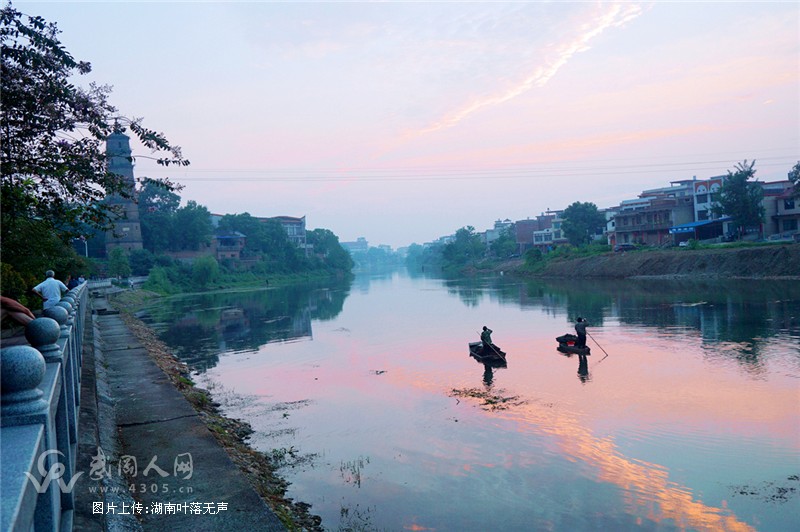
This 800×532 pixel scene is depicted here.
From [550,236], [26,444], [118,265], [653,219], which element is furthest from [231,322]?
[550,236]

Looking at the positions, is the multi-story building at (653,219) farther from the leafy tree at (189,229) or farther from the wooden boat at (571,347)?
the leafy tree at (189,229)

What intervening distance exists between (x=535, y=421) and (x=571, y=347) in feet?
26.1

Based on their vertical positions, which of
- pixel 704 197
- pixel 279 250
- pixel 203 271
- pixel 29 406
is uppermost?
pixel 704 197

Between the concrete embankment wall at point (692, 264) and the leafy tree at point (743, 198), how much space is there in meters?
5.03

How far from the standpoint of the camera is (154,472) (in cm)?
752

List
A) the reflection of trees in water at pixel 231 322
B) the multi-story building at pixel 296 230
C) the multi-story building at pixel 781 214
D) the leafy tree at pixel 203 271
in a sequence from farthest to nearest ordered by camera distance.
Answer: the multi-story building at pixel 296 230, the leafy tree at pixel 203 271, the multi-story building at pixel 781 214, the reflection of trees in water at pixel 231 322

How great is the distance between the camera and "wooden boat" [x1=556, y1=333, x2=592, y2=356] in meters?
20.0

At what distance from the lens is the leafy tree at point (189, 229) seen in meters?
77.3

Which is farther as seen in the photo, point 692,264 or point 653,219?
point 653,219

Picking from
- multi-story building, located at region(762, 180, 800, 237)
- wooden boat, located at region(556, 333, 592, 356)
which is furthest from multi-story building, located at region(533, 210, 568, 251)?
wooden boat, located at region(556, 333, 592, 356)

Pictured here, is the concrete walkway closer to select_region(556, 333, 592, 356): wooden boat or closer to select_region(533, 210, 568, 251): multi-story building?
select_region(556, 333, 592, 356): wooden boat

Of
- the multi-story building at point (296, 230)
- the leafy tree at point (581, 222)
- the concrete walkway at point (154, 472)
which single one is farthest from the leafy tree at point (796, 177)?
the multi-story building at point (296, 230)

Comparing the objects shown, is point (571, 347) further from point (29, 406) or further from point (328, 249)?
point (328, 249)

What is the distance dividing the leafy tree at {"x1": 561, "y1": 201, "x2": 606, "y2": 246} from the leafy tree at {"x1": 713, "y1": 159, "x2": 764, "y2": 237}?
79.4 ft
